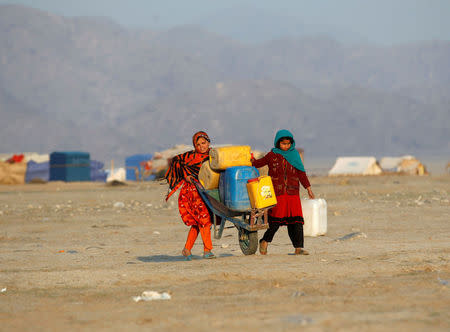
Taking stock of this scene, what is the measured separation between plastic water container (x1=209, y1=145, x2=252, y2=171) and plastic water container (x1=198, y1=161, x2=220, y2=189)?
13 centimetres

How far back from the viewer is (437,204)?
20203mm

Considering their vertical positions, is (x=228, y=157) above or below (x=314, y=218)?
above

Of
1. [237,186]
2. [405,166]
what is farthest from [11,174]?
[237,186]

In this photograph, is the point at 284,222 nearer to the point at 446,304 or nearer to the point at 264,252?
the point at 264,252

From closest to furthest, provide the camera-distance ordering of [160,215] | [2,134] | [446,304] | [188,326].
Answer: [188,326] < [446,304] < [160,215] < [2,134]

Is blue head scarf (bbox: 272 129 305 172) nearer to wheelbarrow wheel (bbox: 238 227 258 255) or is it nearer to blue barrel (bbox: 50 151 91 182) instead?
wheelbarrow wheel (bbox: 238 227 258 255)

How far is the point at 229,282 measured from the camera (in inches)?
299

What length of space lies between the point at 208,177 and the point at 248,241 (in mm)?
943

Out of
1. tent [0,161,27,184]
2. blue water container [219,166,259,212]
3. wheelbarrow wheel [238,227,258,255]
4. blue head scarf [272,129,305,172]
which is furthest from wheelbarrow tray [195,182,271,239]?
tent [0,161,27,184]

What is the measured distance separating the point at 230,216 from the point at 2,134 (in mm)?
158738

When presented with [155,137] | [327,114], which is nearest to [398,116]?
[327,114]

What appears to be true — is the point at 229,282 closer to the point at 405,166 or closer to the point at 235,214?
the point at 235,214

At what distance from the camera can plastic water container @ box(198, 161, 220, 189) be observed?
9.52 meters

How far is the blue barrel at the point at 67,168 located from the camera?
51.9 m
